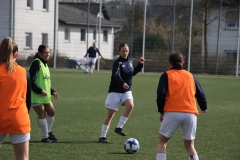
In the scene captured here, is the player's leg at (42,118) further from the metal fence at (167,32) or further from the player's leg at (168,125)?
the metal fence at (167,32)

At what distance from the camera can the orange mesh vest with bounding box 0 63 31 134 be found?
5.45m

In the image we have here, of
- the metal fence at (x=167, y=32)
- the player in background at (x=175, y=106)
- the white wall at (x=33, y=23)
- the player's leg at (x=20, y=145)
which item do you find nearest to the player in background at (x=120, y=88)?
the player in background at (x=175, y=106)

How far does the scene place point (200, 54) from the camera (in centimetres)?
3419

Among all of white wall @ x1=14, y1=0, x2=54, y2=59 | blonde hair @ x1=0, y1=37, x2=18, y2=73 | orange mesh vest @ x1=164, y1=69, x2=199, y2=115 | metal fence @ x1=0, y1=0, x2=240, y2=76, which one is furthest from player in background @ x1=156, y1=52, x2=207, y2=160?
white wall @ x1=14, y1=0, x2=54, y2=59

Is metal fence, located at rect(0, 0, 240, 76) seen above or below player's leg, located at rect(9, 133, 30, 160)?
above

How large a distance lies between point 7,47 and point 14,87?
1.42 ft

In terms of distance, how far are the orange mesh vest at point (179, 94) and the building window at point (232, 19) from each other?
28.6 m

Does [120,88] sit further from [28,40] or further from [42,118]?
[28,40]

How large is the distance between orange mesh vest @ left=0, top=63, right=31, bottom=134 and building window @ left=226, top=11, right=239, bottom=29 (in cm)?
3015

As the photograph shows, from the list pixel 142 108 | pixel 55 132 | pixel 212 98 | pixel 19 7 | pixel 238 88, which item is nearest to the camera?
pixel 55 132

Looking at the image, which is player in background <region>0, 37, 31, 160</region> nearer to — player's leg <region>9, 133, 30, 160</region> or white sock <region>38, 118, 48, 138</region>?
player's leg <region>9, 133, 30, 160</region>

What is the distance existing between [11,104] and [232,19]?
30.8 m

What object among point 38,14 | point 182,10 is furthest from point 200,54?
point 38,14

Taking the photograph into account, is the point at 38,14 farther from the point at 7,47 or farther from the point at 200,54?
the point at 7,47
